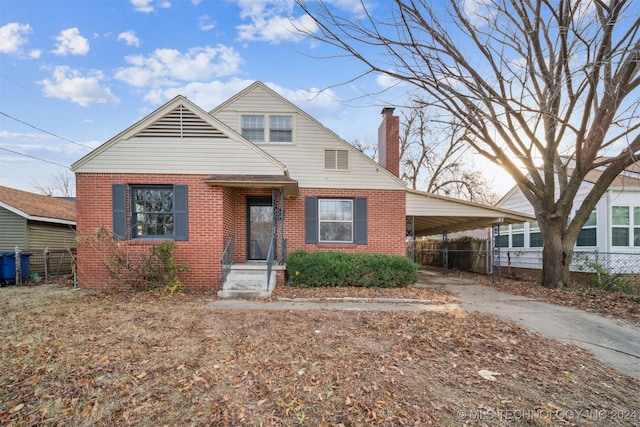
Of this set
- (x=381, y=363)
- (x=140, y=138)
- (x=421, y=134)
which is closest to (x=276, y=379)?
(x=381, y=363)

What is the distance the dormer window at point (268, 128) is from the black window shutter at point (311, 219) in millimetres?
2338

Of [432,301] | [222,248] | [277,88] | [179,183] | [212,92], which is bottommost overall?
[432,301]

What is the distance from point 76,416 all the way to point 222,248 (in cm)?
605

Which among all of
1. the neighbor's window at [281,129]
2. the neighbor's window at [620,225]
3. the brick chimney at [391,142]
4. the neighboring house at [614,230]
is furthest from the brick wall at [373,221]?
the neighbor's window at [620,225]

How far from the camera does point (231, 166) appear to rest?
8.81m

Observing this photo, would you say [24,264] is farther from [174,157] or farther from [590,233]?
[590,233]

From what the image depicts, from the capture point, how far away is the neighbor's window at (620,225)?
11297 mm

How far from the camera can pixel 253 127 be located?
35.1ft

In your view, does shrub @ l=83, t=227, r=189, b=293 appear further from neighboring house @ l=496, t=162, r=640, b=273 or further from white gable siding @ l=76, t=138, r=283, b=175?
neighboring house @ l=496, t=162, r=640, b=273

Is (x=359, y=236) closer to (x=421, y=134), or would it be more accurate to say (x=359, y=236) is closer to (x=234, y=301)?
(x=234, y=301)

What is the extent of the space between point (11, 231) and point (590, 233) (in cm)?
2310

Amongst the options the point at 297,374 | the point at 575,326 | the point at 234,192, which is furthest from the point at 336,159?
the point at 297,374

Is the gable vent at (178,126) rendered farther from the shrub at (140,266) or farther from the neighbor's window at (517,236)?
the neighbor's window at (517,236)

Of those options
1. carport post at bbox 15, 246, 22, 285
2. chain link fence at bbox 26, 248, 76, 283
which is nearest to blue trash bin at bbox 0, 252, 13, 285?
carport post at bbox 15, 246, 22, 285
